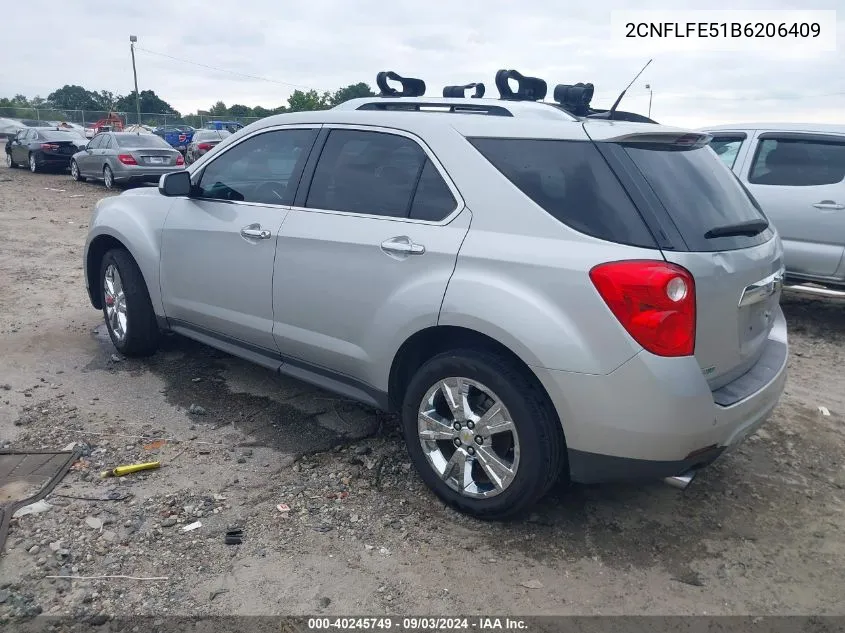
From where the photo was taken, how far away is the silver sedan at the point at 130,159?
53.5 ft

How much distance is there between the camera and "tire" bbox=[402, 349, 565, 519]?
303cm

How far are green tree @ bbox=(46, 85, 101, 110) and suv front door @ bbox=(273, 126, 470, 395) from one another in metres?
68.5

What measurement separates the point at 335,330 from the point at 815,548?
2420mm

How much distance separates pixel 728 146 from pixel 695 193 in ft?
15.6

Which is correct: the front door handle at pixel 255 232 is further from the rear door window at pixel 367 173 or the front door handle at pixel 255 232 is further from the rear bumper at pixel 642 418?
the rear bumper at pixel 642 418

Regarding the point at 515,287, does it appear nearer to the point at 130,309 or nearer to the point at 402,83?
the point at 402,83

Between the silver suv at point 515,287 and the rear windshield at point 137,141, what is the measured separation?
14143 millimetres

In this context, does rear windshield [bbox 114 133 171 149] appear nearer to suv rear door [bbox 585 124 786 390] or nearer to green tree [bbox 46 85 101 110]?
suv rear door [bbox 585 124 786 390]

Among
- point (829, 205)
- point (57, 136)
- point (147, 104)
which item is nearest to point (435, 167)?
point (829, 205)

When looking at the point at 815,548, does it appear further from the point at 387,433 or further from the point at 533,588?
the point at 387,433

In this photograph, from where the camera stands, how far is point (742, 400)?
3.03 meters

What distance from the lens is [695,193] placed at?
313 cm

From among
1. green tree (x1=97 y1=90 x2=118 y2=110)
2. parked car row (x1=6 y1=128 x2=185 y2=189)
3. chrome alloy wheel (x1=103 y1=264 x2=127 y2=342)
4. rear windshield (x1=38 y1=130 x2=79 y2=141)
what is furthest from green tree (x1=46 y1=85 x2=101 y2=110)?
chrome alloy wheel (x1=103 y1=264 x2=127 y2=342)

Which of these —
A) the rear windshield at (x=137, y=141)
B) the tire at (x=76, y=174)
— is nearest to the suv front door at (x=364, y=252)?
the rear windshield at (x=137, y=141)
